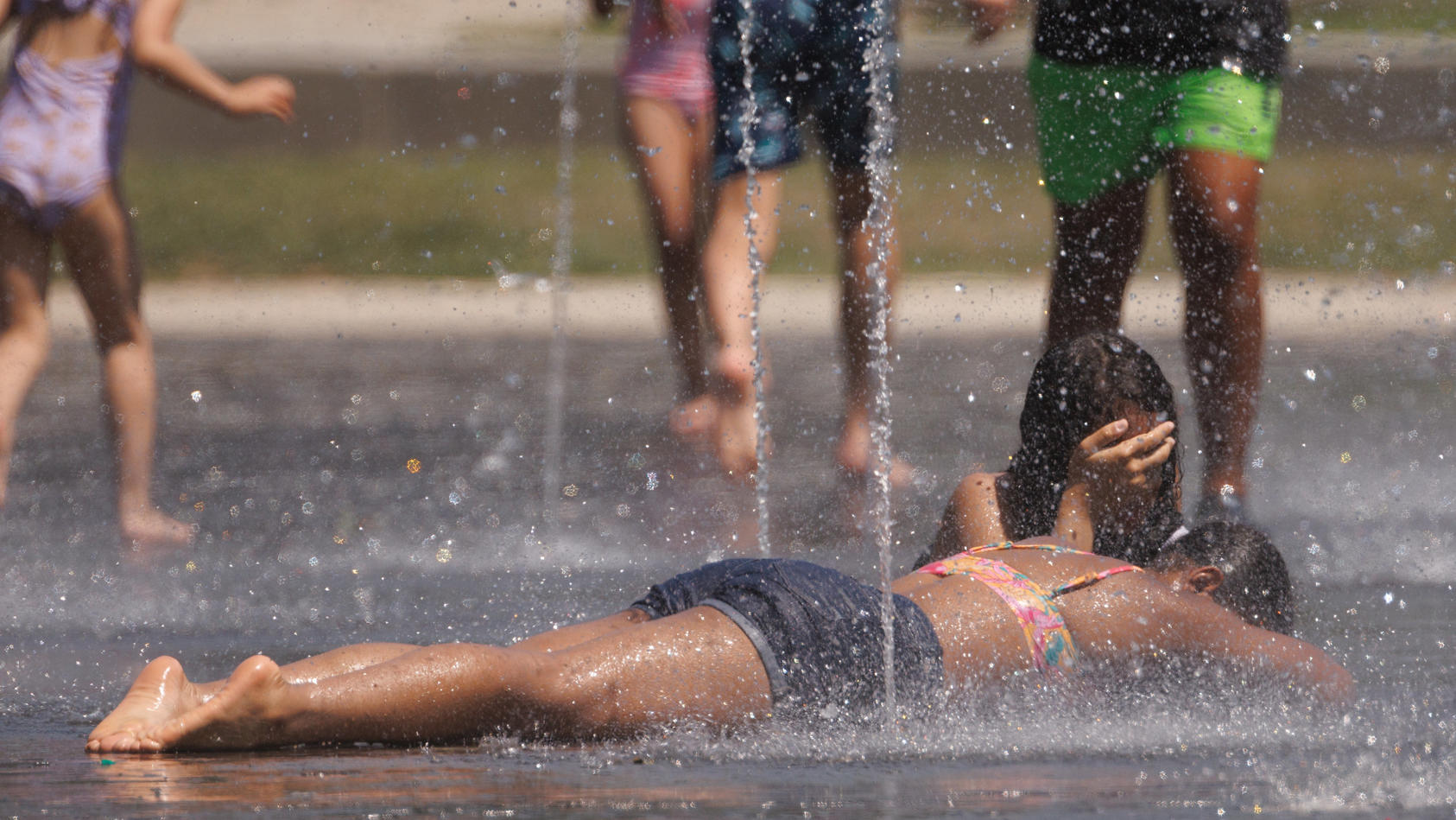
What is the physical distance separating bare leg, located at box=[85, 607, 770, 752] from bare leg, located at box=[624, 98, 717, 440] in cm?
207

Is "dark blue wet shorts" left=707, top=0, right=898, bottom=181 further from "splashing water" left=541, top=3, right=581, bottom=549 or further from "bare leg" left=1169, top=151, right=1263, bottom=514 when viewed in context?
"splashing water" left=541, top=3, right=581, bottom=549

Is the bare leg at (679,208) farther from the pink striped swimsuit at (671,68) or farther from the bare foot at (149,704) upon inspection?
the bare foot at (149,704)

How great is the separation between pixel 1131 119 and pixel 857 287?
2.74 feet

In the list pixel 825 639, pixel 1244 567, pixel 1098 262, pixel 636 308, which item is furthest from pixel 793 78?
pixel 636 308

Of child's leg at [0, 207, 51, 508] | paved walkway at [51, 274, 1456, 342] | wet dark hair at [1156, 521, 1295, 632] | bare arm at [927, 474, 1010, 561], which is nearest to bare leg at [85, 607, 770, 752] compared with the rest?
bare arm at [927, 474, 1010, 561]

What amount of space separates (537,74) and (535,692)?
7773 mm

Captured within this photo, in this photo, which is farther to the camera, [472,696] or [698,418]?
[698,418]

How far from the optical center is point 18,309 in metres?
4.30

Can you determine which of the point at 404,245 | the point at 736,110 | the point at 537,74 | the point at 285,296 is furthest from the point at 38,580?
the point at 537,74

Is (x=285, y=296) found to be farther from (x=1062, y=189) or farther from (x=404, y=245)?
(x=1062, y=189)

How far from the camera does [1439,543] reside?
14.4 feet

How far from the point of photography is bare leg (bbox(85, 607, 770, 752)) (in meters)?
2.45

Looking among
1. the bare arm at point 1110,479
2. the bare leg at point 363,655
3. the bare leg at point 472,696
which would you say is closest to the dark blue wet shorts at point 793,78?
the bare arm at point 1110,479

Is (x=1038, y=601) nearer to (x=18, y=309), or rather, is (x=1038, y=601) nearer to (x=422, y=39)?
(x=18, y=309)
